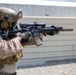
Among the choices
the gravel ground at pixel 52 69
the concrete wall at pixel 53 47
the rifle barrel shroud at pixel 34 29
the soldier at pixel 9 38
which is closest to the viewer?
the soldier at pixel 9 38

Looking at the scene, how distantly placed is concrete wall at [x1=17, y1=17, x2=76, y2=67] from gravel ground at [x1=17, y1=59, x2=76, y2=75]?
36 centimetres

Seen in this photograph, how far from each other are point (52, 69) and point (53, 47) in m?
1.61

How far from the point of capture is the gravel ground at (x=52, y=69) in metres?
7.91

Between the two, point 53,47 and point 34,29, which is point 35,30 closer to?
point 34,29

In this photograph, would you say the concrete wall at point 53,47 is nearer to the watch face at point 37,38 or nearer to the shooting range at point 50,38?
the shooting range at point 50,38

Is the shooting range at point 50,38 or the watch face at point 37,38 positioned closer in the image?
the watch face at point 37,38

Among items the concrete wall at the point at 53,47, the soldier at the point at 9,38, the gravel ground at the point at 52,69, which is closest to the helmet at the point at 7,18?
the soldier at the point at 9,38

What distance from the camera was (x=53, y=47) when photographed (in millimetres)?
9922

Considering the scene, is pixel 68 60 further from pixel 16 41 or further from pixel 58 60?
pixel 16 41

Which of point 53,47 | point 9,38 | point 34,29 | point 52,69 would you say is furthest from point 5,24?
point 53,47

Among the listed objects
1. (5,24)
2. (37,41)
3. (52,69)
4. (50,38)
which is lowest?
(52,69)

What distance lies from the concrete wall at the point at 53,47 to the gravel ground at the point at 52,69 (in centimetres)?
36

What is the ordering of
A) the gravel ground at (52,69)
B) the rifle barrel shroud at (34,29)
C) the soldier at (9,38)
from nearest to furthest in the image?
the soldier at (9,38)
the rifle barrel shroud at (34,29)
the gravel ground at (52,69)

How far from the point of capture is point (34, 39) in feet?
10.5
